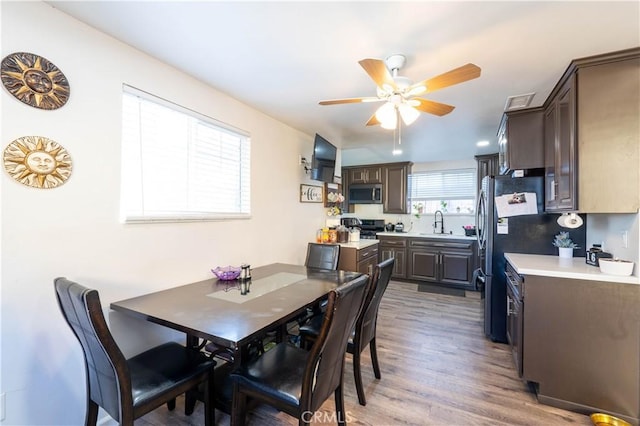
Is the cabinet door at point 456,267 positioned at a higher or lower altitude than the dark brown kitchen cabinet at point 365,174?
lower

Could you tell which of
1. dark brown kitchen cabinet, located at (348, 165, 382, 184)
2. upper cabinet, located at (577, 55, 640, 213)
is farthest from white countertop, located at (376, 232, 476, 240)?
upper cabinet, located at (577, 55, 640, 213)

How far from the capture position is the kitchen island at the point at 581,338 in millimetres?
1742

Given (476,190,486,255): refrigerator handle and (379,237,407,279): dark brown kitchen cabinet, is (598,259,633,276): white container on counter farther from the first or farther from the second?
(379,237,407,279): dark brown kitchen cabinet

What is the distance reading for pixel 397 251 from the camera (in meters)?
5.34

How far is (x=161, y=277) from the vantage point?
6.57 feet

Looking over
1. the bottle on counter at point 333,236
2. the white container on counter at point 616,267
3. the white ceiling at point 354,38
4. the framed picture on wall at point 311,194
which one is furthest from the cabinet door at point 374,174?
the white container on counter at point 616,267

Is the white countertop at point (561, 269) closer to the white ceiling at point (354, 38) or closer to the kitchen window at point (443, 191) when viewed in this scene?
the white ceiling at point (354, 38)

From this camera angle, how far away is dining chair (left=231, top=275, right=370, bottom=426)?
1246 millimetres

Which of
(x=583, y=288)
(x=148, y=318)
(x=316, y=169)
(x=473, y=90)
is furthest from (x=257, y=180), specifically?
(x=583, y=288)

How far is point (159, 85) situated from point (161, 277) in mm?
1387

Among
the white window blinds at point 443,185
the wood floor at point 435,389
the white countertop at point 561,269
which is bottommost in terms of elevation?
the wood floor at point 435,389

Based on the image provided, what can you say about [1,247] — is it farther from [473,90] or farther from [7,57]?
[473,90]

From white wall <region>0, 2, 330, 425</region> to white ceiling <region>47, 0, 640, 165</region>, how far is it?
0.51 feet

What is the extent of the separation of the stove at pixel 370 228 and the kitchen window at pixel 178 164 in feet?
11.1
